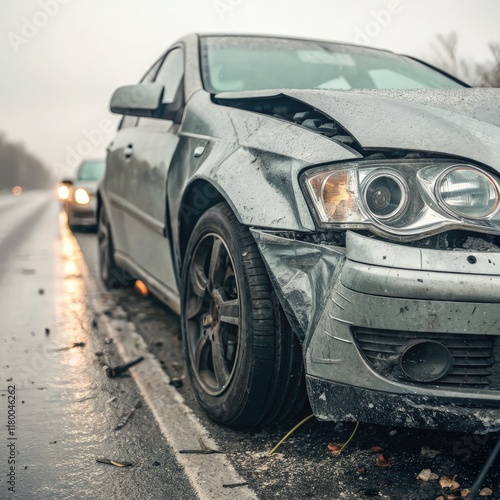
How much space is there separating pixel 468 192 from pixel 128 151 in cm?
286

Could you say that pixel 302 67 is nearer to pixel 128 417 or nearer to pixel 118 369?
pixel 118 369

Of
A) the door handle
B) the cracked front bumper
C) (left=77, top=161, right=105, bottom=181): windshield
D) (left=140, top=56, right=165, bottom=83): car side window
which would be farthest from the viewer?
(left=77, top=161, right=105, bottom=181): windshield

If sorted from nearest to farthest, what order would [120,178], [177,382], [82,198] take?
[177,382] → [120,178] → [82,198]

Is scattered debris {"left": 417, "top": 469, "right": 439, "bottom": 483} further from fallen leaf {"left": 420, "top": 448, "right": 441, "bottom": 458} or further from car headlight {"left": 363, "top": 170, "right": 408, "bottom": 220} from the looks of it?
car headlight {"left": 363, "top": 170, "right": 408, "bottom": 220}

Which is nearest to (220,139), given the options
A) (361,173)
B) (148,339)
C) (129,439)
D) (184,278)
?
(184,278)

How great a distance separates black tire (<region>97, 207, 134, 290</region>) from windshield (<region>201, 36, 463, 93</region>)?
2120 mm

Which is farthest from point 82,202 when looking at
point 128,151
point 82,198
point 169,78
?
point 169,78

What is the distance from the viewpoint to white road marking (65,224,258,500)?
2.39 meters

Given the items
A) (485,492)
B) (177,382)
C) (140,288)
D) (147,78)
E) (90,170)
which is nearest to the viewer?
(485,492)

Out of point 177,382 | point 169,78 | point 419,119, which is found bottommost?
point 177,382

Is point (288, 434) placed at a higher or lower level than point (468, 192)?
lower

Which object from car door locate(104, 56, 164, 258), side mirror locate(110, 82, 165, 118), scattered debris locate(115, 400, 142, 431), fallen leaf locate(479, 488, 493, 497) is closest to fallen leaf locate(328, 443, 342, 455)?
fallen leaf locate(479, 488, 493, 497)

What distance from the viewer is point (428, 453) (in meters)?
2.59

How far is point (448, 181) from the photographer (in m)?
2.24
